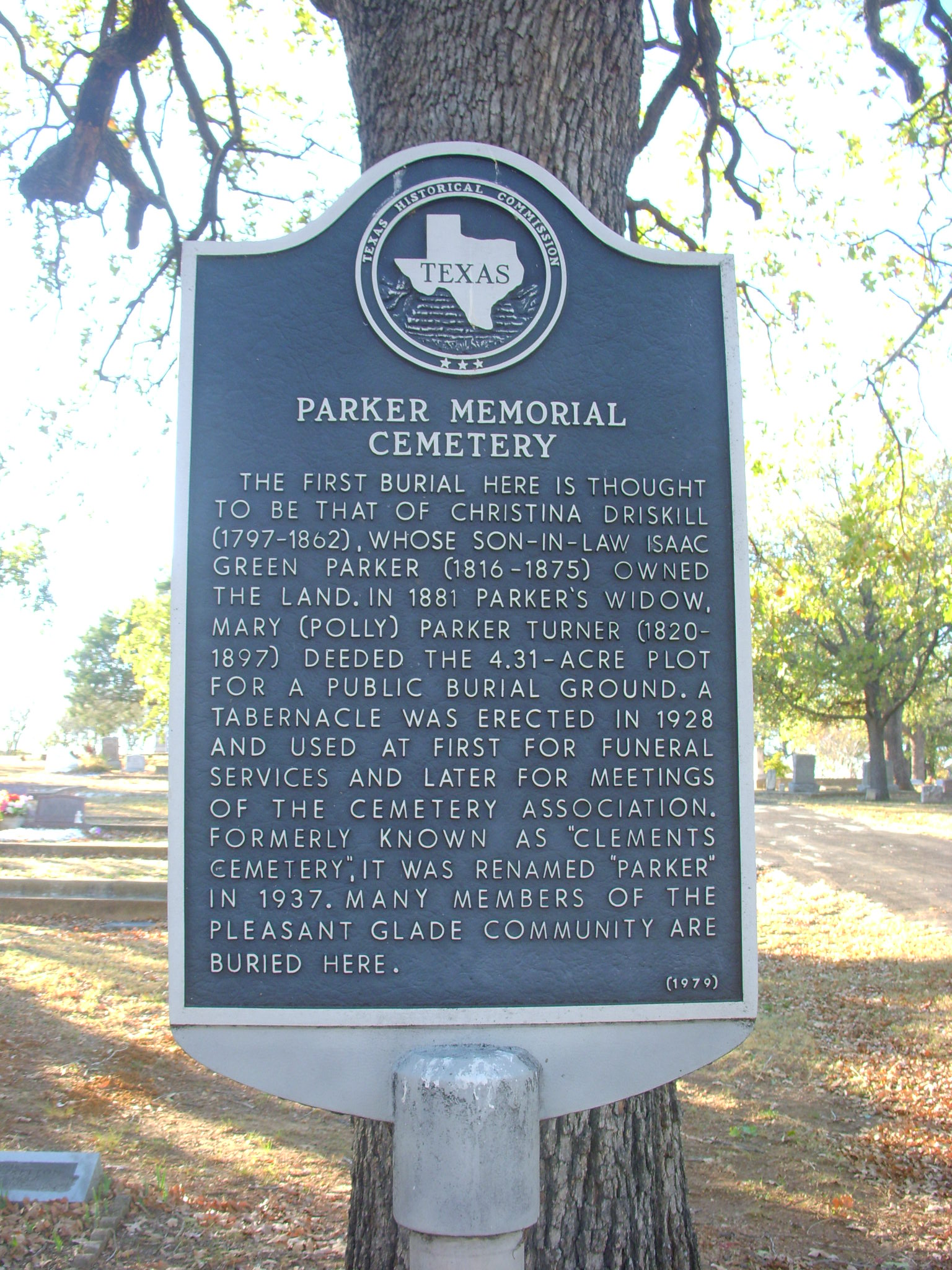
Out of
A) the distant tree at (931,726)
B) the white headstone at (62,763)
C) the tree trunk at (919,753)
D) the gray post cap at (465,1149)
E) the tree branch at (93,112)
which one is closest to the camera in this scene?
the gray post cap at (465,1149)

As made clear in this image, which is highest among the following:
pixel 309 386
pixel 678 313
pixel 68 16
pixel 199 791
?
pixel 68 16

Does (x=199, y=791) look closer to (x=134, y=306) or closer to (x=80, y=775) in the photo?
(x=134, y=306)

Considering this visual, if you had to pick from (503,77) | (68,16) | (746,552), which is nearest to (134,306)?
(68,16)

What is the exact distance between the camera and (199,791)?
2.73m

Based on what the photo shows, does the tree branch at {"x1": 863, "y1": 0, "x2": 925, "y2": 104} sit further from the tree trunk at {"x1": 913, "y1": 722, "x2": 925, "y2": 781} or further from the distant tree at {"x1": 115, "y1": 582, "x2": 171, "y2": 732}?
the tree trunk at {"x1": 913, "y1": 722, "x2": 925, "y2": 781}

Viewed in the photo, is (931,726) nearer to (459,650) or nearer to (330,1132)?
(330,1132)

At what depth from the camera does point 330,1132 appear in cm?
570

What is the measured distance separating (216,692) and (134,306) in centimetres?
741

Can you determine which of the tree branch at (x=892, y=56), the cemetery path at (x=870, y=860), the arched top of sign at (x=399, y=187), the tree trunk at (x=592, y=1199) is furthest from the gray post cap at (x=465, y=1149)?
the cemetery path at (x=870, y=860)

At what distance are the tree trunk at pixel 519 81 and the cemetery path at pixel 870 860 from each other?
10.2 m

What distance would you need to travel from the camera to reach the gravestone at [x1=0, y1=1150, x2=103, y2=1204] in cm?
446

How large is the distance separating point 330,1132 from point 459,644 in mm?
4046

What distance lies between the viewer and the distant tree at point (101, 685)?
6131 centimetres

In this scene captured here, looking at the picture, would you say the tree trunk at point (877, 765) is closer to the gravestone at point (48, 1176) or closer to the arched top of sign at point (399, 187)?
the gravestone at point (48, 1176)
